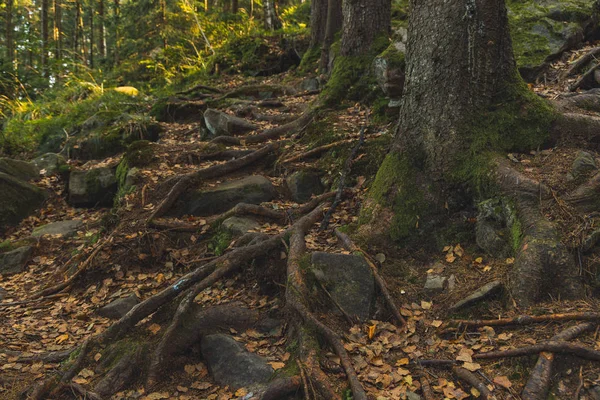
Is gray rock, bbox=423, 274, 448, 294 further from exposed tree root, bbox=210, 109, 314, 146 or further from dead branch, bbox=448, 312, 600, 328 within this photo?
exposed tree root, bbox=210, 109, 314, 146

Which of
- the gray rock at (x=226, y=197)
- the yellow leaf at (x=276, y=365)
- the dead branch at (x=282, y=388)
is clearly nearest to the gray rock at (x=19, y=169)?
the gray rock at (x=226, y=197)

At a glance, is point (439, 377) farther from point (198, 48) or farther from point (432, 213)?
point (198, 48)

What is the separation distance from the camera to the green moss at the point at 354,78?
853cm

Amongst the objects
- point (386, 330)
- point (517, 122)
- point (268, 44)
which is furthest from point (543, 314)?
point (268, 44)

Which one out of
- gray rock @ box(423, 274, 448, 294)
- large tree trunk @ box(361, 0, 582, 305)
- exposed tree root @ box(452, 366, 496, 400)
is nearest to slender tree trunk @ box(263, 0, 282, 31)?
large tree trunk @ box(361, 0, 582, 305)

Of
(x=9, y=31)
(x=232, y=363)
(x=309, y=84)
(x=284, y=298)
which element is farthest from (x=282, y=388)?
(x=9, y=31)

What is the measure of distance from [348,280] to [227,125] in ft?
19.1

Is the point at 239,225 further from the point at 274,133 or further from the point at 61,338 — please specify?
the point at 274,133

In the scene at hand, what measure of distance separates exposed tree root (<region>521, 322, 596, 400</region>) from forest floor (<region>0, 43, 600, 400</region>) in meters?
0.08

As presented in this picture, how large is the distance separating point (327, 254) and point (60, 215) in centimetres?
718

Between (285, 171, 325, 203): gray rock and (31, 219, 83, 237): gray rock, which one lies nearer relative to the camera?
(285, 171, 325, 203): gray rock

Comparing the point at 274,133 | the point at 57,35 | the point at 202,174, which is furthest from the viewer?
the point at 57,35

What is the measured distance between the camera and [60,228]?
8.56 meters

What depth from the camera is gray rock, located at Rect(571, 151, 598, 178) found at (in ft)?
15.2
